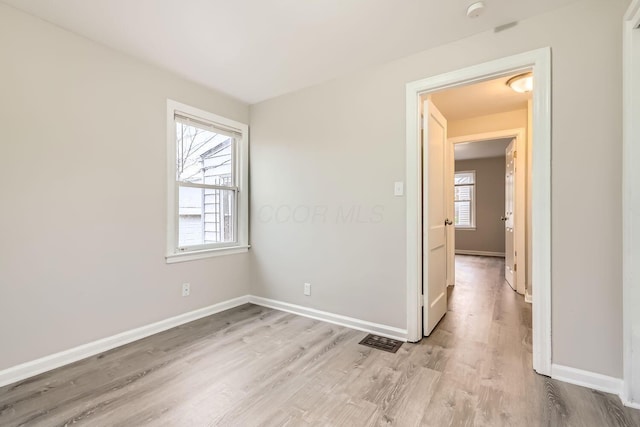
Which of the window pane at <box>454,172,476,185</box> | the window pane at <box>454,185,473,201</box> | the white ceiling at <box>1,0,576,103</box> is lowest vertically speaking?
the window pane at <box>454,185,473,201</box>

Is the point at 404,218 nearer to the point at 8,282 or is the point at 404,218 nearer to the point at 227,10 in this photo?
the point at 227,10

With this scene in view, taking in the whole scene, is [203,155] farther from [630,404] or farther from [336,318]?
[630,404]

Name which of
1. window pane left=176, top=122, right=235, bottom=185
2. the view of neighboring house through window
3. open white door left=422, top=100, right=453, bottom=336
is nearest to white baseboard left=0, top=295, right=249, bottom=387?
the view of neighboring house through window

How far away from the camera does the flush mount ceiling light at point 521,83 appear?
2.81 meters

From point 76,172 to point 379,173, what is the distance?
234cm

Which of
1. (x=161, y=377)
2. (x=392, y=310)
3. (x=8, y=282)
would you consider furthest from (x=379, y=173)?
(x=8, y=282)

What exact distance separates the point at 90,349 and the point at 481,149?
23.9 ft

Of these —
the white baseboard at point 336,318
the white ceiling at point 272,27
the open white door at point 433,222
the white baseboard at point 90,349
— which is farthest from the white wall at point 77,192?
the open white door at point 433,222

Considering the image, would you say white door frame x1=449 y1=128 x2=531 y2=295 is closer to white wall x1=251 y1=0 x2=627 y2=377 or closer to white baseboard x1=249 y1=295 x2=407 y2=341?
white wall x1=251 y1=0 x2=627 y2=377

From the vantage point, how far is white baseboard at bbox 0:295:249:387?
1.89 meters

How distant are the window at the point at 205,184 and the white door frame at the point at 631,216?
316 cm

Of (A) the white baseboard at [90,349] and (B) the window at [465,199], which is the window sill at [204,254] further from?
(B) the window at [465,199]

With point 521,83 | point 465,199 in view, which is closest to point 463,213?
point 465,199

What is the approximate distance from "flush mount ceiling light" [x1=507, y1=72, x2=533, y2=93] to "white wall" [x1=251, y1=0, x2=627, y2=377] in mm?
971
